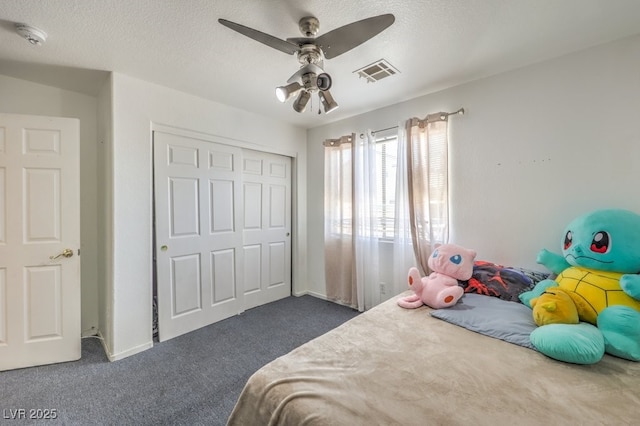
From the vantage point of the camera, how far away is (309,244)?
3764mm

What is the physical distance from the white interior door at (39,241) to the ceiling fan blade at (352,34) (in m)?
2.16

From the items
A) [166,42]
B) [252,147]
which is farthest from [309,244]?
[166,42]

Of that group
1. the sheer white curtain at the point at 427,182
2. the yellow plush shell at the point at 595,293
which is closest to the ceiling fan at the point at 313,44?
the sheer white curtain at the point at 427,182

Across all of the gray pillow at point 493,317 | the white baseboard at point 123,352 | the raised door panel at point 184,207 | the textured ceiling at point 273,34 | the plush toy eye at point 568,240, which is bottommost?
the white baseboard at point 123,352

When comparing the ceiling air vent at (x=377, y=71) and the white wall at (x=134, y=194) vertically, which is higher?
the ceiling air vent at (x=377, y=71)

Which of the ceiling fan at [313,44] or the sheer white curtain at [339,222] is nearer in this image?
the ceiling fan at [313,44]

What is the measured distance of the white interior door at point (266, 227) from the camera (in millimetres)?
3195

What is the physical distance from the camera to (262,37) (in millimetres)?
1346

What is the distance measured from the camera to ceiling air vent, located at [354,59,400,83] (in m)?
2.05

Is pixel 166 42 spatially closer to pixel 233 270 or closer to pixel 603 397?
pixel 233 270

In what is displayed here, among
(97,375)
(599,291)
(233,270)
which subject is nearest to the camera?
(599,291)

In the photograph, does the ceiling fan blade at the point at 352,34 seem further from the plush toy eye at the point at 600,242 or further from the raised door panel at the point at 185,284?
→ the raised door panel at the point at 185,284

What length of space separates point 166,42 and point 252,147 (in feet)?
4.73

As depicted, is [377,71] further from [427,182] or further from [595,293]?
[595,293]
